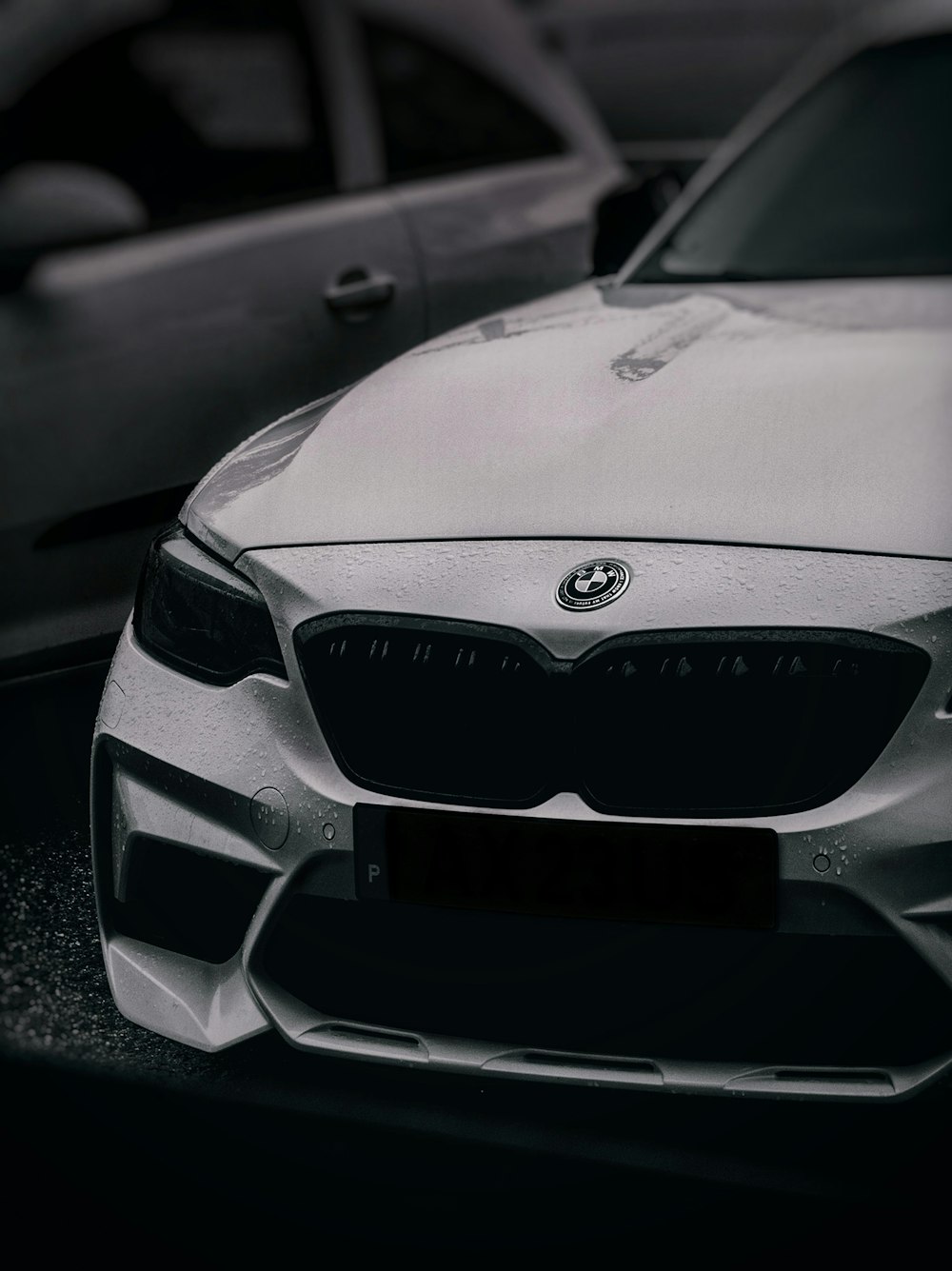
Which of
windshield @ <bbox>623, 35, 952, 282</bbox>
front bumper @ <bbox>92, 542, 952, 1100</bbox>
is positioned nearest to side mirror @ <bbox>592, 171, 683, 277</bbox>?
windshield @ <bbox>623, 35, 952, 282</bbox>

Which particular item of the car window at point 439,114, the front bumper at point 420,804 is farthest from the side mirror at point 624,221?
the front bumper at point 420,804

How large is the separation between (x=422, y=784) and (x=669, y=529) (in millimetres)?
437

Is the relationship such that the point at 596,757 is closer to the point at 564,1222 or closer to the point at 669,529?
the point at 669,529

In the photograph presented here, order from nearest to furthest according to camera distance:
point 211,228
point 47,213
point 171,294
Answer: point 47,213, point 171,294, point 211,228

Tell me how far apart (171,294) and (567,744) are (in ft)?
6.62

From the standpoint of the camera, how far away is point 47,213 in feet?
11.4

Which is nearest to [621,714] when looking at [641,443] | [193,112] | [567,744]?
[567,744]

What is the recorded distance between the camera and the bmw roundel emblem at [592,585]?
2.10 meters

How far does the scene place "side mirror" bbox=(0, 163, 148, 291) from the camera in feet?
11.4

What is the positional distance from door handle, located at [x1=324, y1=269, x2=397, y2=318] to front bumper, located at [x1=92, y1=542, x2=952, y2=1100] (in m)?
1.68

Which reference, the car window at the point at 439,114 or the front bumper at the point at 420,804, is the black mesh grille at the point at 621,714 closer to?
the front bumper at the point at 420,804

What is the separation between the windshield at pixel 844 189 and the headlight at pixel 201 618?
1390 millimetres

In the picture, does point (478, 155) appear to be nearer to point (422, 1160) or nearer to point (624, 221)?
point (624, 221)

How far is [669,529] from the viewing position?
2.17 meters
